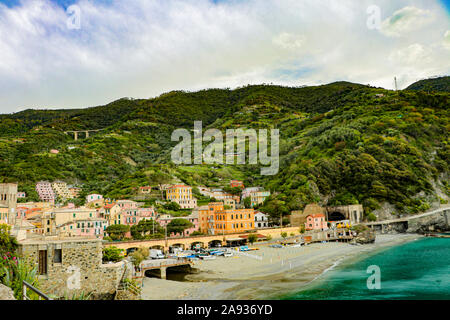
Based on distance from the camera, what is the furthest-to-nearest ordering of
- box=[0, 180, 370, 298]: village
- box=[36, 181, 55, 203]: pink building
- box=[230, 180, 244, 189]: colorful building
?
box=[230, 180, 244, 189]: colorful building → box=[36, 181, 55, 203]: pink building → box=[0, 180, 370, 298]: village

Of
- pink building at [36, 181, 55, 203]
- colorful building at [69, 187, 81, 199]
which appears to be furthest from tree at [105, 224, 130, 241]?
colorful building at [69, 187, 81, 199]

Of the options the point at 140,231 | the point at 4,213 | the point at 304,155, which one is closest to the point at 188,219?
the point at 140,231

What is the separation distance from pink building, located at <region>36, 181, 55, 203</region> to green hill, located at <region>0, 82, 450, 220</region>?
1.79 m

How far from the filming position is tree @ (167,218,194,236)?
3981 centimetres

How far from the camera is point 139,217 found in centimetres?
4259

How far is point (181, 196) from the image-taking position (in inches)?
2190

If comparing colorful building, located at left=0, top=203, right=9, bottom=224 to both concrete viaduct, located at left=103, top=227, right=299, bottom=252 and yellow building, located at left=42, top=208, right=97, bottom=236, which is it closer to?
concrete viaduct, located at left=103, top=227, right=299, bottom=252

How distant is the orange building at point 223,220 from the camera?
41175mm

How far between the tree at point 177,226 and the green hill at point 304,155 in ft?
50.3

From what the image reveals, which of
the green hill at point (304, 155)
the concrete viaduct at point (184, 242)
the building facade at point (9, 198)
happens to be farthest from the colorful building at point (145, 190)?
the building facade at point (9, 198)

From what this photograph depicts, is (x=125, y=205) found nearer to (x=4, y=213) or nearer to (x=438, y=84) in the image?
(x=4, y=213)

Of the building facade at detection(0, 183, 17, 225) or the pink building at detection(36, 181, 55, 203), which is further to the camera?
the pink building at detection(36, 181, 55, 203)

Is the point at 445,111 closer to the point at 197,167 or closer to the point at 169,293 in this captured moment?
the point at 197,167

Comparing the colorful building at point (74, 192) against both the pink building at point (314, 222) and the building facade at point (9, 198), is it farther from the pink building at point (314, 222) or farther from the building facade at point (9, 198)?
the building facade at point (9, 198)
